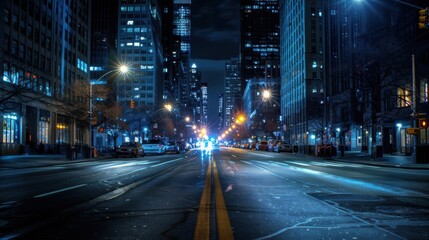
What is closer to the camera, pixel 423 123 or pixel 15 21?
pixel 423 123

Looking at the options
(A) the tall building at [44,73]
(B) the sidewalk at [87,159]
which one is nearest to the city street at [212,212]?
(B) the sidewalk at [87,159]

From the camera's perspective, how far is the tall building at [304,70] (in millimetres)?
97156

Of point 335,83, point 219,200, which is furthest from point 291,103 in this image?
point 219,200

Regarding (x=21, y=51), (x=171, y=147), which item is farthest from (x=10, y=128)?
(x=171, y=147)

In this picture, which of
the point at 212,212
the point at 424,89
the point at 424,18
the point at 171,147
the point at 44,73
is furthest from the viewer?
the point at 171,147

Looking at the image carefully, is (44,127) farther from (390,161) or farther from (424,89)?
(424,89)

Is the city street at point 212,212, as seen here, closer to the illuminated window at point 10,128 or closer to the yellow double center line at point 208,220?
the yellow double center line at point 208,220

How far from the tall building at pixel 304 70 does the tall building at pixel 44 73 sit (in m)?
49.4

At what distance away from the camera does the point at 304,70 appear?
102062mm

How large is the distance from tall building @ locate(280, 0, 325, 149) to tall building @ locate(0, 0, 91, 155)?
4938 cm

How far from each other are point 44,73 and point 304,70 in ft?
212

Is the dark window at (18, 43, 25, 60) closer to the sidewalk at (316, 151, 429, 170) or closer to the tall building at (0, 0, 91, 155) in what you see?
the tall building at (0, 0, 91, 155)

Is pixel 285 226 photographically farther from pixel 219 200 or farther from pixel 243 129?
pixel 243 129

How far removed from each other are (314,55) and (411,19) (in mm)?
53917
